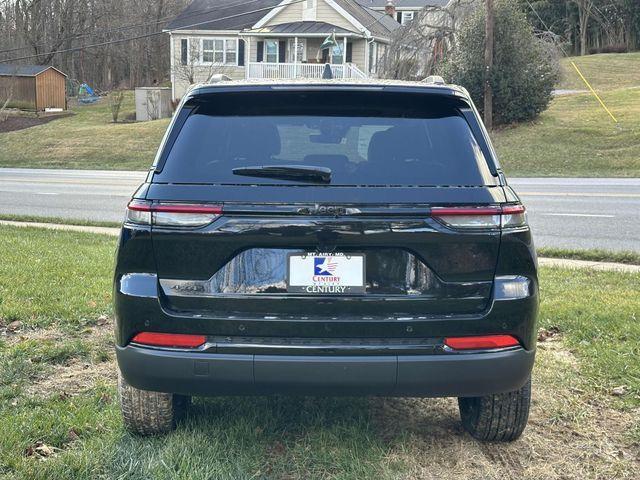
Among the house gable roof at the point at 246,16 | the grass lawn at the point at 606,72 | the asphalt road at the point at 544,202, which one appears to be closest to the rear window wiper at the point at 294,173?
the asphalt road at the point at 544,202

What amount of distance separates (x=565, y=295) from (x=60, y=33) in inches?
2175

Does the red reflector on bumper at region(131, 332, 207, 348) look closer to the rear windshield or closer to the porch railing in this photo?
the rear windshield

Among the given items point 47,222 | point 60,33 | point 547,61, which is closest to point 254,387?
point 47,222

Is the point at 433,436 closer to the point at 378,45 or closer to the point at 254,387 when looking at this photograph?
the point at 254,387

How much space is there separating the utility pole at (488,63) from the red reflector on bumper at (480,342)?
77.6ft

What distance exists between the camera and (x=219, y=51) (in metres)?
43.0

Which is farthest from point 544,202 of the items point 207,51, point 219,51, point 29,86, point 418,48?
point 29,86

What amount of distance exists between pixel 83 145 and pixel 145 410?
98.0 feet

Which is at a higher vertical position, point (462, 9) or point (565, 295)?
point (462, 9)

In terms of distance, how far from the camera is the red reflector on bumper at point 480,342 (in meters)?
3.03

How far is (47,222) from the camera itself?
41.5ft

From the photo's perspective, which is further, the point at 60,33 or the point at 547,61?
the point at 60,33

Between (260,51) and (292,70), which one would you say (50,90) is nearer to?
(260,51)

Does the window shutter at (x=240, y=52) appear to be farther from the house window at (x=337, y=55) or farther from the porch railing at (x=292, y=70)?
the house window at (x=337, y=55)
